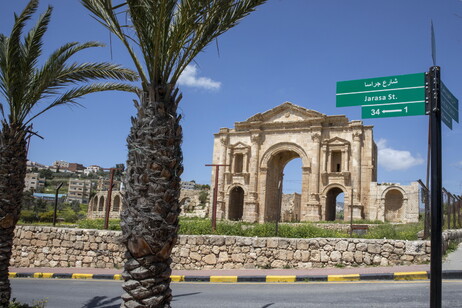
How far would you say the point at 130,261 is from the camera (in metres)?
4.04

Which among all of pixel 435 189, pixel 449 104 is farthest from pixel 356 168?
pixel 435 189

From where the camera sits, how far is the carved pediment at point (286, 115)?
34062mm

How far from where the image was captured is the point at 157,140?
4.24m

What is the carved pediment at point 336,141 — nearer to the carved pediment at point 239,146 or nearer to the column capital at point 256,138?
the column capital at point 256,138

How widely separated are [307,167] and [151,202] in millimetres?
30546

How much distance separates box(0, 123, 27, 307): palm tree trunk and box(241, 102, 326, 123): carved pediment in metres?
29.1

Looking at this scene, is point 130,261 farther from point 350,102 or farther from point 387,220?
point 387,220

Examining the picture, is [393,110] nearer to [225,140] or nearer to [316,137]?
[316,137]

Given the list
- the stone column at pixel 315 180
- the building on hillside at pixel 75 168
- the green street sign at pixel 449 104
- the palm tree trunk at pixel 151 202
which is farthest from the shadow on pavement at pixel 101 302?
the building on hillside at pixel 75 168

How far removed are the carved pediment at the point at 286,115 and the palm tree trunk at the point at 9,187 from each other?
2908 centimetres

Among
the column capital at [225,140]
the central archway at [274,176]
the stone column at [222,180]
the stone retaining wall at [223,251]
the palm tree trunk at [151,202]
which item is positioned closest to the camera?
the palm tree trunk at [151,202]

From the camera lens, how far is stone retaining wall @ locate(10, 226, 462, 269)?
10.8m

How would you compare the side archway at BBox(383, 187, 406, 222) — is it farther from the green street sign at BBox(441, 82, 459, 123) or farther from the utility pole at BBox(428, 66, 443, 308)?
the utility pole at BBox(428, 66, 443, 308)

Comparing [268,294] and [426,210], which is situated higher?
[426,210]
